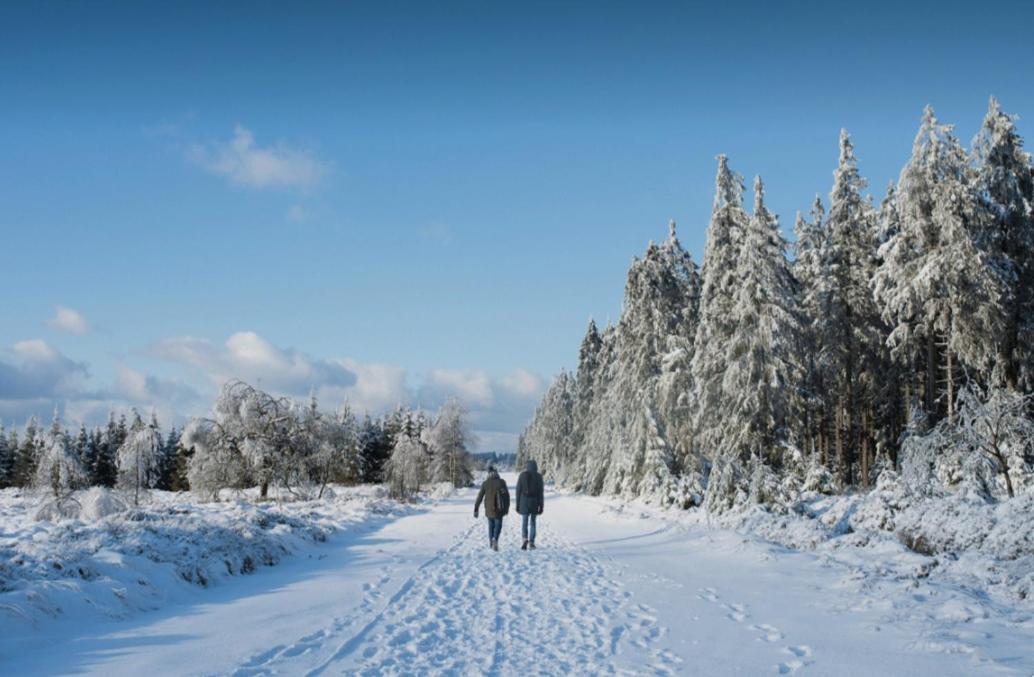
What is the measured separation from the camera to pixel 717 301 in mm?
26188

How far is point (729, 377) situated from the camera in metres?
24.2

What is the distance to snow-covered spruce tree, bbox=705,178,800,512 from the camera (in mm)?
23703

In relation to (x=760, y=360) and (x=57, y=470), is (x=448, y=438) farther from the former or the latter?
(x=760, y=360)

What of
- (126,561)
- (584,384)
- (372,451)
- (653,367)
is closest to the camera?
(126,561)

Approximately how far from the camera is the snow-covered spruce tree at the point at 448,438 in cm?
6550

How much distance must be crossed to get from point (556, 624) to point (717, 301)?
2071cm

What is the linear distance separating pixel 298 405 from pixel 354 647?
104ft

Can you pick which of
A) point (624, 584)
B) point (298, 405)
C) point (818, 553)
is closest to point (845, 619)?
point (624, 584)

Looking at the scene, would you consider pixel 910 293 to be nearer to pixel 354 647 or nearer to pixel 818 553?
pixel 818 553

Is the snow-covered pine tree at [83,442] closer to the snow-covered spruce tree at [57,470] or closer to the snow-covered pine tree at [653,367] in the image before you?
the snow-covered spruce tree at [57,470]

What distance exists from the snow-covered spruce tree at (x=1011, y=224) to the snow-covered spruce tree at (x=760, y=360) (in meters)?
7.12

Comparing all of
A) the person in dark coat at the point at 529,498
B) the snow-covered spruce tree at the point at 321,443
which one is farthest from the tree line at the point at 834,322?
the snow-covered spruce tree at the point at 321,443

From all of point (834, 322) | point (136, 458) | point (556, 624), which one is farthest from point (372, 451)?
point (556, 624)

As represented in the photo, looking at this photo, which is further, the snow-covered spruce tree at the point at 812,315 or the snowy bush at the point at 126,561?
the snow-covered spruce tree at the point at 812,315
